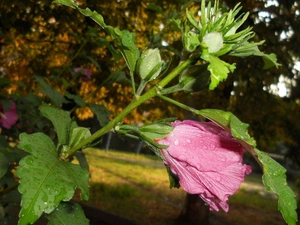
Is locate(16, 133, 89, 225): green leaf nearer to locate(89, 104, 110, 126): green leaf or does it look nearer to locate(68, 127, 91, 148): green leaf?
locate(68, 127, 91, 148): green leaf

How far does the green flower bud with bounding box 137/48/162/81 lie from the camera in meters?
0.66

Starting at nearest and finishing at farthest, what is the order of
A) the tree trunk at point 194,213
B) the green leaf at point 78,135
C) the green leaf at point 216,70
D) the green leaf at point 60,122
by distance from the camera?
the green leaf at point 216,70
the green leaf at point 78,135
the green leaf at point 60,122
the tree trunk at point 194,213

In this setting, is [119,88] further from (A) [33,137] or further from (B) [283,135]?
(A) [33,137]

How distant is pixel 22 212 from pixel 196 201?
583 cm

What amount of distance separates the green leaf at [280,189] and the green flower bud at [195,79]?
0.47ft

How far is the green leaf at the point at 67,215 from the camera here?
804mm

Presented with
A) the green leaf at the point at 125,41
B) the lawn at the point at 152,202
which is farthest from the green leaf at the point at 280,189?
the lawn at the point at 152,202

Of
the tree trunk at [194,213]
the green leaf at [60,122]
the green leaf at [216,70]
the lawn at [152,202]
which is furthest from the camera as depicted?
the lawn at [152,202]

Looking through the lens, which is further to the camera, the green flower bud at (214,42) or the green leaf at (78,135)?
the green leaf at (78,135)

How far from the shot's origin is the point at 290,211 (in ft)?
1.86

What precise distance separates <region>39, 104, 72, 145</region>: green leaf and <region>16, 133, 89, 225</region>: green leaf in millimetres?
111

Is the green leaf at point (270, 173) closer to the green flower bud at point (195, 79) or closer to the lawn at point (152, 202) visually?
the green flower bud at point (195, 79)

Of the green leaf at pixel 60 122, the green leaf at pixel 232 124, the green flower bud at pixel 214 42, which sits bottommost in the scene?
the green leaf at pixel 60 122

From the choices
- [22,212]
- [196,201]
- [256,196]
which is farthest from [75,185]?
[256,196]
